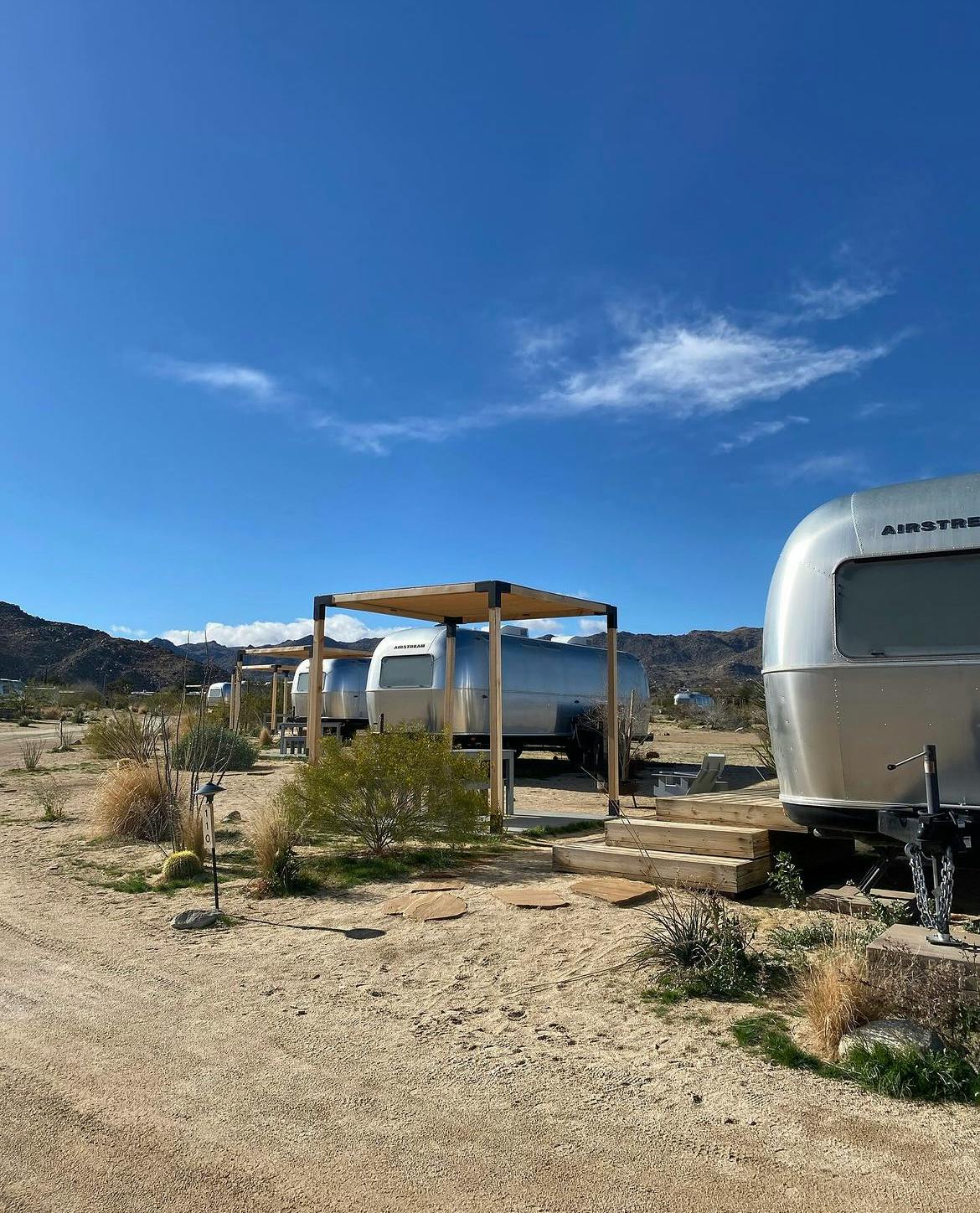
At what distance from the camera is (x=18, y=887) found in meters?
7.30

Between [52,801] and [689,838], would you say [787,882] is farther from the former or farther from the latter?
[52,801]

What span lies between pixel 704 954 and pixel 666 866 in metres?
2.10

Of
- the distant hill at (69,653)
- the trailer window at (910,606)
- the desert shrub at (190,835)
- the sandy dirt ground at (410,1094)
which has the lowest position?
the sandy dirt ground at (410,1094)

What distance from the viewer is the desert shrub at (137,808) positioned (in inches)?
374

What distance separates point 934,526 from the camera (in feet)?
17.9

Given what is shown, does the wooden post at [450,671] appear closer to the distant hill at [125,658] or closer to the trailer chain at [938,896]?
the trailer chain at [938,896]

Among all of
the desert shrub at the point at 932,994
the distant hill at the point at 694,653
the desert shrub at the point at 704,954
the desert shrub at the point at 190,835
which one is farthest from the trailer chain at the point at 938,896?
the distant hill at the point at 694,653

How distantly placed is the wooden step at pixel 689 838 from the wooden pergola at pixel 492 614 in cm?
177

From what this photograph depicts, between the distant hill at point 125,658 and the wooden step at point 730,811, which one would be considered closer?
the wooden step at point 730,811

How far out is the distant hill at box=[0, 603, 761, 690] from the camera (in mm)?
68688

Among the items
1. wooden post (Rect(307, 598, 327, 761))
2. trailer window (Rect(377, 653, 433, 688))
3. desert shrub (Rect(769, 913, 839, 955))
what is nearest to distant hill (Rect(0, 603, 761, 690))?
trailer window (Rect(377, 653, 433, 688))

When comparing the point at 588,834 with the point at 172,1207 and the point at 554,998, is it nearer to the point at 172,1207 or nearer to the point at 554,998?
the point at 554,998

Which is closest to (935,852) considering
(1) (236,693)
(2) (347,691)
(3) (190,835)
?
(3) (190,835)

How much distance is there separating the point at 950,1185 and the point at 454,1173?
149 centimetres
